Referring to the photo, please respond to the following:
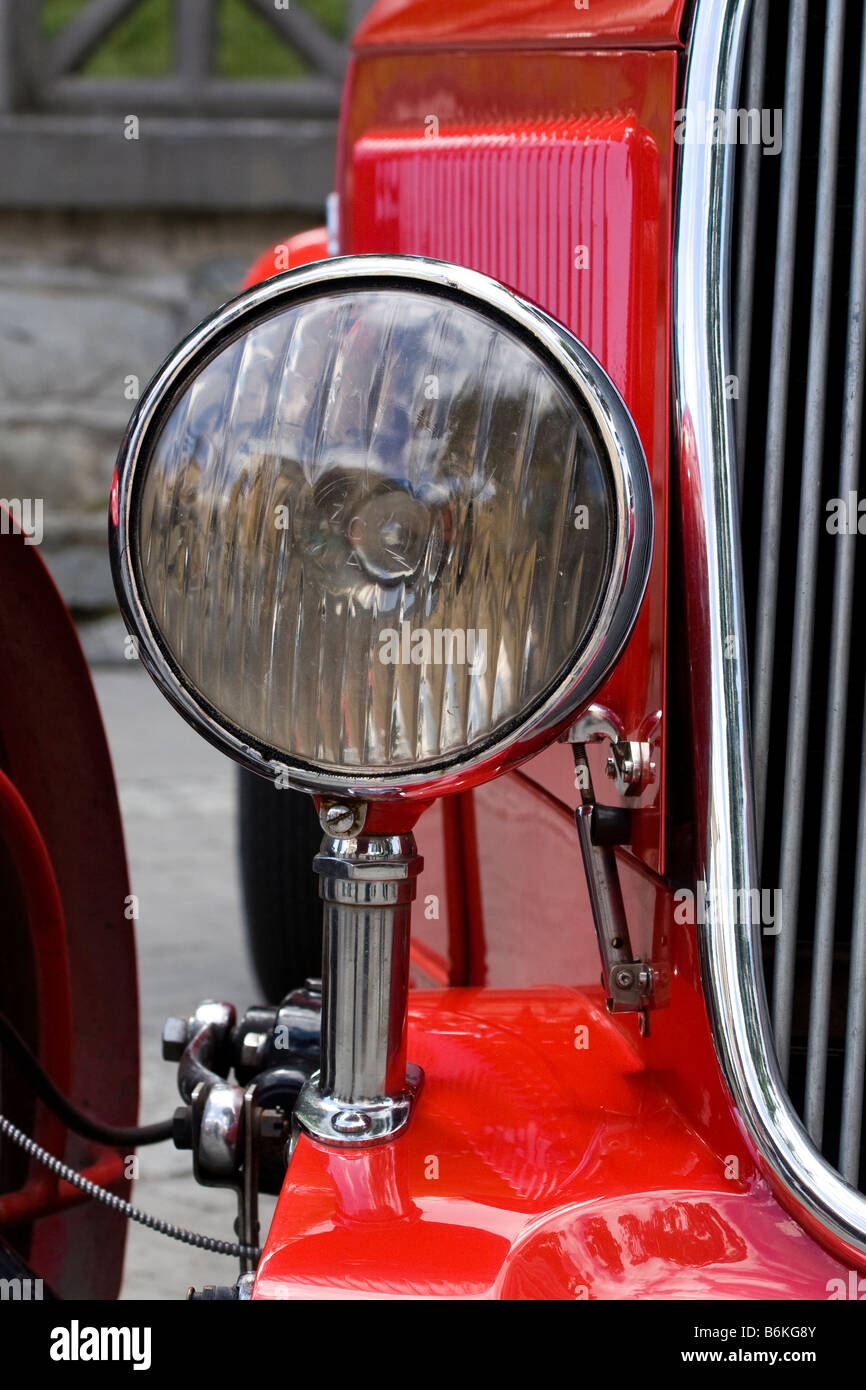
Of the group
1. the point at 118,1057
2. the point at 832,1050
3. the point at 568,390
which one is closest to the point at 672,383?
the point at 568,390

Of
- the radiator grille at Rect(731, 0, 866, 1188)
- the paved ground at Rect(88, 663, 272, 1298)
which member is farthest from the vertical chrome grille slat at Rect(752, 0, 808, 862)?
the paved ground at Rect(88, 663, 272, 1298)

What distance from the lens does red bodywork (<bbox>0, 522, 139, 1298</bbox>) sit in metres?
1.36

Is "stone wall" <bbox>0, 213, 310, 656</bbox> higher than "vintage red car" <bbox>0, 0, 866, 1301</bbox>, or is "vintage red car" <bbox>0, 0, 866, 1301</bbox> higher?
"stone wall" <bbox>0, 213, 310, 656</bbox>

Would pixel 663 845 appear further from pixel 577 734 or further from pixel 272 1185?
pixel 272 1185

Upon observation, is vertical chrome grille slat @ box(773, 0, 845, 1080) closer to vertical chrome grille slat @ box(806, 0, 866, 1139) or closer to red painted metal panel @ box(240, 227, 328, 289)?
vertical chrome grille slat @ box(806, 0, 866, 1139)

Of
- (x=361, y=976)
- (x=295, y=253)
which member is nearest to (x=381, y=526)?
(x=361, y=976)

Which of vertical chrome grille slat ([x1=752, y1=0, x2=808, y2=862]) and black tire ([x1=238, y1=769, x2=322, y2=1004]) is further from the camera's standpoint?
black tire ([x1=238, y1=769, x2=322, y2=1004])

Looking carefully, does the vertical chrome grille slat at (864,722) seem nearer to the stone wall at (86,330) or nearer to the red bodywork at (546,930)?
the red bodywork at (546,930)

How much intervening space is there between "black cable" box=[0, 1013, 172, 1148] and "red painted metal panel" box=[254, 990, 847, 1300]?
422 millimetres

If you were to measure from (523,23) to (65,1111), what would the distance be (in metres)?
1.03

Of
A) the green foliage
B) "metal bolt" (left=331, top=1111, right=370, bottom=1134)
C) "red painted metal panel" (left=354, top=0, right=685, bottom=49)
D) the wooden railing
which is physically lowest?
"metal bolt" (left=331, top=1111, right=370, bottom=1134)

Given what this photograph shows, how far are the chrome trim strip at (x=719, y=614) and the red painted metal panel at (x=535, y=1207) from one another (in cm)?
6

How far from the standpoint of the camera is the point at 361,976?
899 mm

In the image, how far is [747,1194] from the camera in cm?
92
